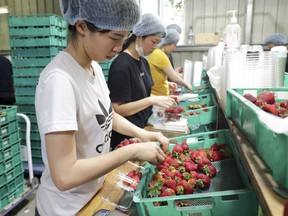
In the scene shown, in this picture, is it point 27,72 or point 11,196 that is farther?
point 27,72

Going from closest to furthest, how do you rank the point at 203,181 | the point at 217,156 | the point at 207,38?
the point at 203,181 → the point at 217,156 → the point at 207,38

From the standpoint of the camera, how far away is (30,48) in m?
3.08

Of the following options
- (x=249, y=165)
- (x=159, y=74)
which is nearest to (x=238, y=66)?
(x=249, y=165)

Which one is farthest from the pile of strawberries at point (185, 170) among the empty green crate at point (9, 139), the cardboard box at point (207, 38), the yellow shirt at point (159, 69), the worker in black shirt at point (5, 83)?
the cardboard box at point (207, 38)

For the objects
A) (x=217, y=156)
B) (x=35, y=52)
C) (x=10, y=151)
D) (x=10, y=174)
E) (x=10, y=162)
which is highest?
(x=35, y=52)

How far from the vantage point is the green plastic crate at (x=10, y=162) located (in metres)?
2.53

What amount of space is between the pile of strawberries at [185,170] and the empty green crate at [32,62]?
7.06ft

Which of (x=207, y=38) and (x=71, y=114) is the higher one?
(x=207, y=38)

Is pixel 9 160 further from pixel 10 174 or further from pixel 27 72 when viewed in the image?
pixel 27 72

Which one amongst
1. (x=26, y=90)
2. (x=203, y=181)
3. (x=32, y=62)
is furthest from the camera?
(x=26, y=90)

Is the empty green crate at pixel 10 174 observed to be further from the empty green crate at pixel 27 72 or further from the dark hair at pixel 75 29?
the dark hair at pixel 75 29

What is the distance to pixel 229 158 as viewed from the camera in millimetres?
1545

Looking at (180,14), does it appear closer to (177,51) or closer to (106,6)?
(177,51)

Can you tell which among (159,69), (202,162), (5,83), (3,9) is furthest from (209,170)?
(3,9)
